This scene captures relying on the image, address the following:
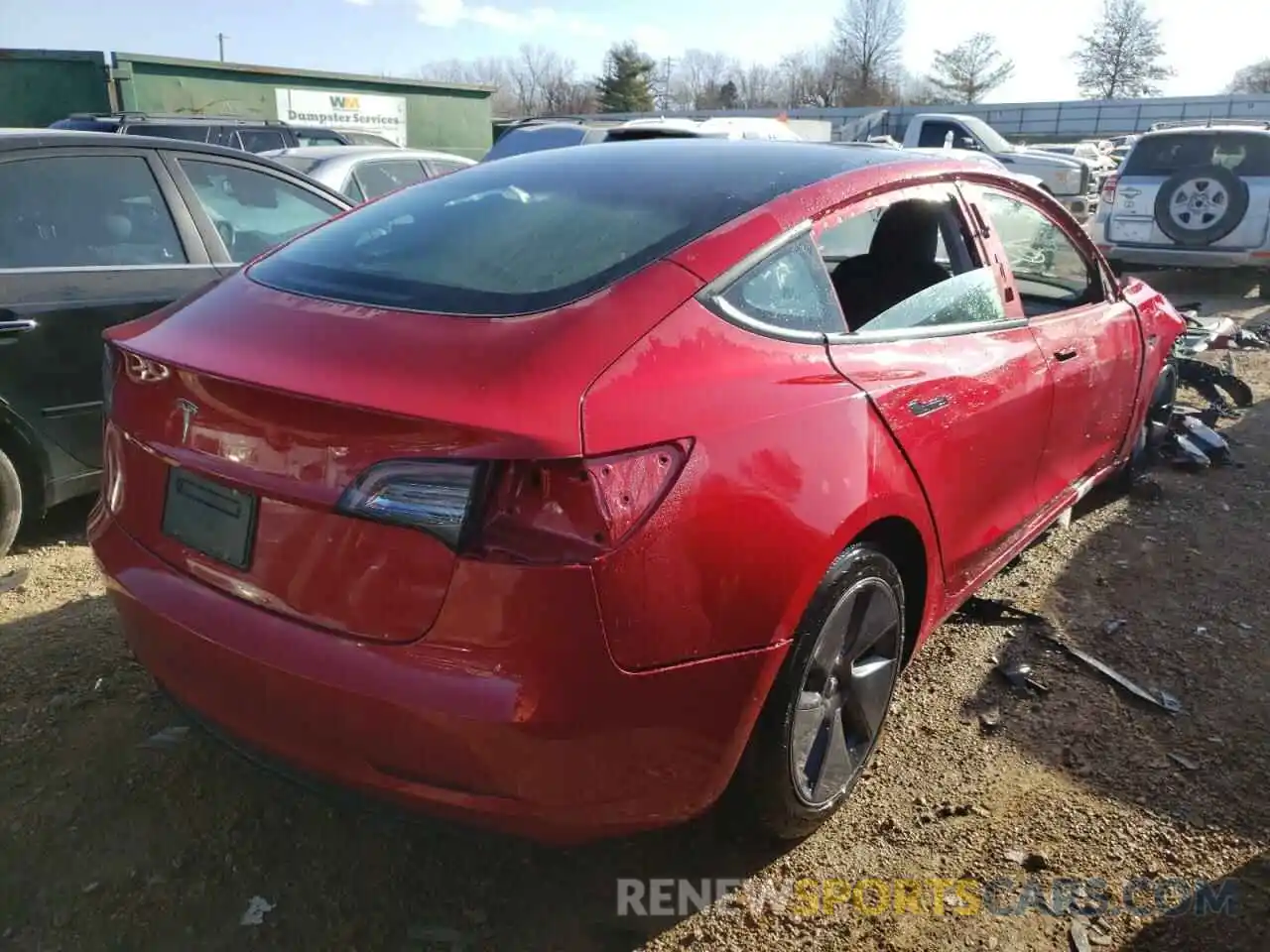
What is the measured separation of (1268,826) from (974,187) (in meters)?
1.96

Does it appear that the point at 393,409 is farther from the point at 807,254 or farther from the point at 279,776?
the point at 807,254

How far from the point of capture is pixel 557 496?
1.73 m

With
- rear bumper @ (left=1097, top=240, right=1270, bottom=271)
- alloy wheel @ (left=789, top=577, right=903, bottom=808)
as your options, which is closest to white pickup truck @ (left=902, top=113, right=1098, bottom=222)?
rear bumper @ (left=1097, top=240, right=1270, bottom=271)

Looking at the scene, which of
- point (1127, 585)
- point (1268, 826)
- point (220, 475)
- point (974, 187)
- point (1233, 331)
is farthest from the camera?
point (1233, 331)

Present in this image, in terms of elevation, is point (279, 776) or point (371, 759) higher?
point (371, 759)

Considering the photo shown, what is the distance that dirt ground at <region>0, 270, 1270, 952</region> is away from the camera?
220 cm

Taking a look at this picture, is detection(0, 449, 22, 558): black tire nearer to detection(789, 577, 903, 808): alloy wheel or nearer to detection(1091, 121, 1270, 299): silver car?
detection(789, 577, 903, 808): alloy wheel

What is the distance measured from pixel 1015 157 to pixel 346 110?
1158 centimetres

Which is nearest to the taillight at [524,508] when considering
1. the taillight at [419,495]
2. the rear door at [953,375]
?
the taillight at [419,495]

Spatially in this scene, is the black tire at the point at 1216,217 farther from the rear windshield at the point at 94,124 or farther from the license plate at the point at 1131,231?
the rear windshield at the point at 94,124

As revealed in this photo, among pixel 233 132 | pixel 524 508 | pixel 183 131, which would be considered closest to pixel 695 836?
pixel 524 508

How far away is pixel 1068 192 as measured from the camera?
16031mm

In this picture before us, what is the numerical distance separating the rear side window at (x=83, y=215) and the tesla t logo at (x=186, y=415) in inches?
85.5

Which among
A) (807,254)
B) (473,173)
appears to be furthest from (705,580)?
(473,173)
